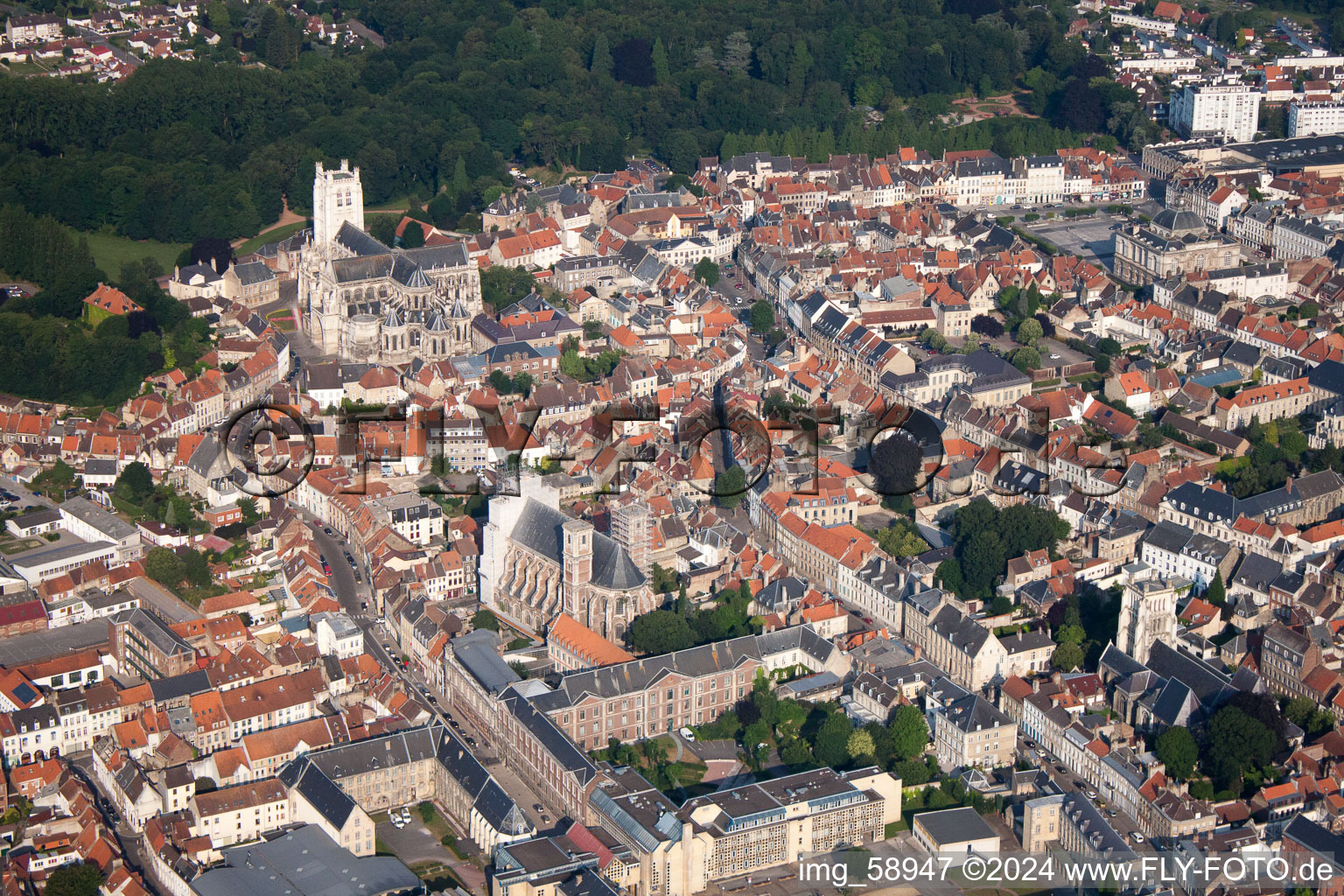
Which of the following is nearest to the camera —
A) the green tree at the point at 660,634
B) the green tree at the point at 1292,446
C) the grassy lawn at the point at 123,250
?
the green tree at the point at 660,634

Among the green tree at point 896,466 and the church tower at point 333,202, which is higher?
the church tower at point 333,202

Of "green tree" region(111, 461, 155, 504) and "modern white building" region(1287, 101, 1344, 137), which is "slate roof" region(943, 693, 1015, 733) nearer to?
"green tree" region(111, 461, 155, 504)

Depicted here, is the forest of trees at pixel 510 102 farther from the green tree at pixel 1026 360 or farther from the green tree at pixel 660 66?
the green tree at pixel 1026 360

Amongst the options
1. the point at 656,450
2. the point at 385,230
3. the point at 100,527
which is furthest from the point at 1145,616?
the point at 385,230

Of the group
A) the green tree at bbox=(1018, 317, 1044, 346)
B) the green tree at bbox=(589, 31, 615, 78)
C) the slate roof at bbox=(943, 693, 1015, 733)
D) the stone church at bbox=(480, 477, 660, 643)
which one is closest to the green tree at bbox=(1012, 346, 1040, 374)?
the green tree at bbox=(1018, 317, 1044, 346)

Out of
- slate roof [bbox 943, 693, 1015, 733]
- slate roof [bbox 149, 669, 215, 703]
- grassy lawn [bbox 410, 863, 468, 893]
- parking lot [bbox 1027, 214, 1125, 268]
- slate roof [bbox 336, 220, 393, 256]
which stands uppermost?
slate roof [bbox 336, 220, 393, 256]

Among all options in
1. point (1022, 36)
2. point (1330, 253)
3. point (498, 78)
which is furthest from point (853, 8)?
point (1330, 253)

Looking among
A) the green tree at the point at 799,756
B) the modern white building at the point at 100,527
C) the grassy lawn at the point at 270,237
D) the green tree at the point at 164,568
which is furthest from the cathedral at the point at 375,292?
the green tree at the point at 799,756

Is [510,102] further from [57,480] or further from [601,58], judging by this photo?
[57,480]
